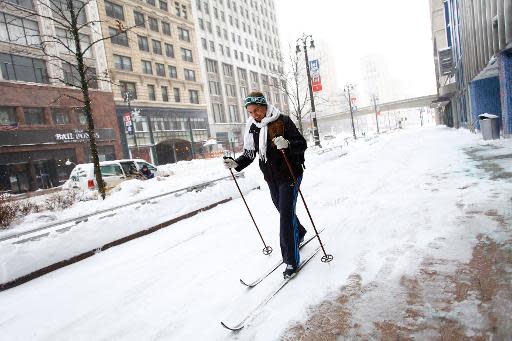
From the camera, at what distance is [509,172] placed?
7258 millimetres

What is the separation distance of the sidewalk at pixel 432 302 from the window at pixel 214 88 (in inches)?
2190

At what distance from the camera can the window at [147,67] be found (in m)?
41.5

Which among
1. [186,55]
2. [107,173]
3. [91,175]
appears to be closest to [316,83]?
[107,173]

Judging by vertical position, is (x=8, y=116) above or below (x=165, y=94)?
below

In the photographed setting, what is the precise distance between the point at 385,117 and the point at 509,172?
522 feet

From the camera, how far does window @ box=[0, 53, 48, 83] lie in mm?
27064

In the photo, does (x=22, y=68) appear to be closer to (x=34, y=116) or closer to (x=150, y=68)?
(x=34, y=116)

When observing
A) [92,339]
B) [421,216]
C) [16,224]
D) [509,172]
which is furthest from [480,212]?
[16,224]

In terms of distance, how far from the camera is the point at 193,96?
49.0 meters

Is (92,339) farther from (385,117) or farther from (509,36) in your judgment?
(385,117)

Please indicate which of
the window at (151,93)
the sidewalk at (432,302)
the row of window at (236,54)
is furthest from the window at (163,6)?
the sidewalk at (432,302)

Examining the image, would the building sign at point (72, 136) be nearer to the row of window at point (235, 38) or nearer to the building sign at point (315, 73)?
the building sign at point (315, 73)

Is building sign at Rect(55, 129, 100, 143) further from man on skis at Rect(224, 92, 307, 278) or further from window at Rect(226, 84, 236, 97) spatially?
window at Rect(226, 84, 236, 97)

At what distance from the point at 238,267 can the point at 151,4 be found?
160 ft
